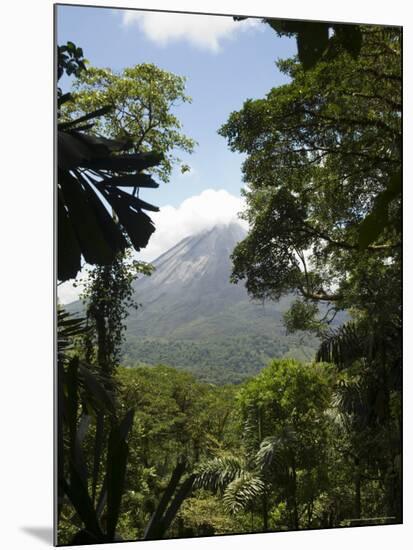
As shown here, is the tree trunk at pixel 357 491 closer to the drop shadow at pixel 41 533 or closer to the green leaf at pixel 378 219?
the drop shadow at pixel 41 533

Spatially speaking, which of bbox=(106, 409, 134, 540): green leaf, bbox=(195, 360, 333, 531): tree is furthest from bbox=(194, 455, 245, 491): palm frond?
bbox=(106, 409, 134, 540): green leaf

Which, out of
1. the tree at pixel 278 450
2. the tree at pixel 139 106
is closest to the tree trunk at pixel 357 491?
the tree at pixel 278 450

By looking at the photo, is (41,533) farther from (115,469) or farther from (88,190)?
(115,469)

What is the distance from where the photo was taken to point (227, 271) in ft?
15.2

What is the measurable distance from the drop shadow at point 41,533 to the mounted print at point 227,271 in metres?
0.06

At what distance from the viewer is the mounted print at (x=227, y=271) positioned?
4.29 metres

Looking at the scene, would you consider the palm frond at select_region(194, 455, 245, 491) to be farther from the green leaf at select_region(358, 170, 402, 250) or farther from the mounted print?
the green leaf at select_region(358, 170, 402, 250)

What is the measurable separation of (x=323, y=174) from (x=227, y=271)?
91 centimetres

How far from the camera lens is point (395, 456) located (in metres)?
4.84

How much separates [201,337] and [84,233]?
36.8 inches

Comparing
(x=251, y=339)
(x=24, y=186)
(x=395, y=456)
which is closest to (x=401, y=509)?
(x=395, y=456)

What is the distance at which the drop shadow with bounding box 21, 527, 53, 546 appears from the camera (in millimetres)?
4129

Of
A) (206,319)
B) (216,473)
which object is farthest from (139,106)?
(216,473)

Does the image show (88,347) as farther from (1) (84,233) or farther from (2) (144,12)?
(2) (144,12)
